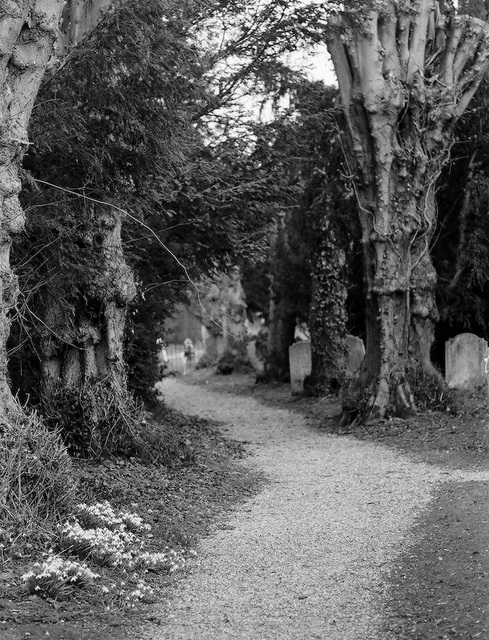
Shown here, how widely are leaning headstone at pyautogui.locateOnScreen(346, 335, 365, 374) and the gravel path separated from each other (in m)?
6.87

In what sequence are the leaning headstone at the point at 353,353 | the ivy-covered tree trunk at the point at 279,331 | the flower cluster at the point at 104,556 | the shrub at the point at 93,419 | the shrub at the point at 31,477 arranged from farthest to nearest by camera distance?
the ivy-covered tree trunk at the point at 279,331 → the leaning headstone at the point at 353,353 → the shrub at the point at 93,419 → the shrub at the point at 31,477 → the flower cluster at the point at 104,556

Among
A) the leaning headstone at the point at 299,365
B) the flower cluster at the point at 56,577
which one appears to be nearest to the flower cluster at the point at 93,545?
the flower cluster at the point at 56,577

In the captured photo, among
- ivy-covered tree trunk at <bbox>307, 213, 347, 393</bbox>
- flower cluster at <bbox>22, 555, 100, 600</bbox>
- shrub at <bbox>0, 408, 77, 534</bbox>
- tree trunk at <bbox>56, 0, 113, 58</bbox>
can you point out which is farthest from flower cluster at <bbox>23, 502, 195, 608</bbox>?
ivy-covered tree trunk at <bbox>307, 213, 347, 393</bbox>

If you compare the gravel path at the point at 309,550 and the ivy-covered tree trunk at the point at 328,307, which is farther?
the ivy-covered tree trunk at the point at 328,307

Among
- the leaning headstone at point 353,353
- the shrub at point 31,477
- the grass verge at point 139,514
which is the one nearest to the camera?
the grass verge at point 139,514

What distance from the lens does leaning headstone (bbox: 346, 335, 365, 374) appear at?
20.6 meters

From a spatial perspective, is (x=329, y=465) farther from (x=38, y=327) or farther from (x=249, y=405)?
(x=249, y=405)

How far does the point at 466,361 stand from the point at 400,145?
14.7 feet

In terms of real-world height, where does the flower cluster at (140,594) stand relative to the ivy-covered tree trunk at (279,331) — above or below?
below

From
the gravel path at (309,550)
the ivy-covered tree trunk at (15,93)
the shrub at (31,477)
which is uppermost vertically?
the ivy-covered tree trunk at (15,93)

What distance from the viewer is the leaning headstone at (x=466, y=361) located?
682 inches

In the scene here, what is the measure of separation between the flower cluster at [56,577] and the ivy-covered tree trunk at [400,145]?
32.6 feet

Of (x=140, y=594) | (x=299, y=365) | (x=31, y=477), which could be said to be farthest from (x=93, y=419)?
(x=299, y=365)

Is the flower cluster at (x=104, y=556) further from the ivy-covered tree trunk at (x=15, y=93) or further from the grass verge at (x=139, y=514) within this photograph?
the ivy-covered tree trunk at (x=15, y=93)
